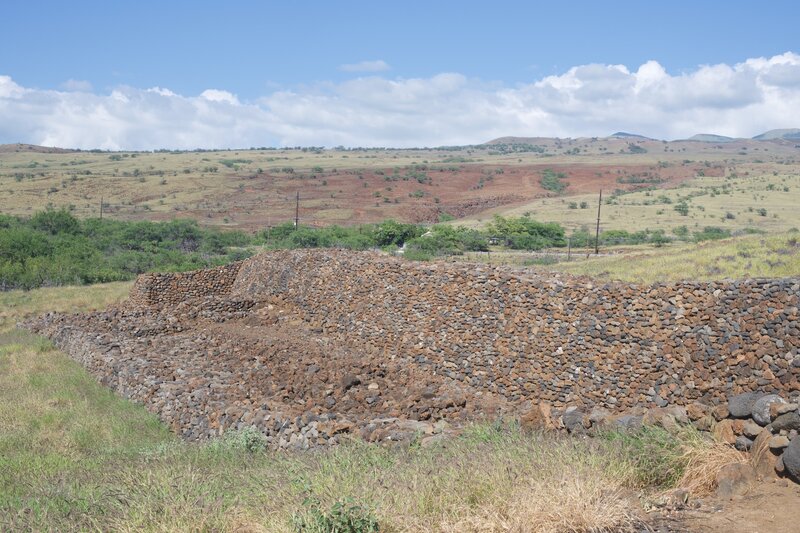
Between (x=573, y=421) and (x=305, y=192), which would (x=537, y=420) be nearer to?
(x=573, y=421)

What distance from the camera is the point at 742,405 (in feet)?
22.9

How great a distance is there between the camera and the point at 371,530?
5066 millimetres

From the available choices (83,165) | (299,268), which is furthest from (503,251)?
(83,165)

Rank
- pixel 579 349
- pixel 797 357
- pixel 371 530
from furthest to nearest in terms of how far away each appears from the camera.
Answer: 1. pixel 579 349
2. pixel 797 357
3. pixel 371 530

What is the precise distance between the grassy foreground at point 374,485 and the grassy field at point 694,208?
4337 cm

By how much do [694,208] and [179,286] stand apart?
48.3 meters

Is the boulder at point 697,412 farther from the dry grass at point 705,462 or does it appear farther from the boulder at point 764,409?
the dry grass at point 705,462

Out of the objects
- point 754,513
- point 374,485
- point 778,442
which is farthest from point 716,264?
point 374,485

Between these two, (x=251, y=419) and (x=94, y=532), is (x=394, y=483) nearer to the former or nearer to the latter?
(x=94, y=532)

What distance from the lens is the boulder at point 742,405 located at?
6914mm

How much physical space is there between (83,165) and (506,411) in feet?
396

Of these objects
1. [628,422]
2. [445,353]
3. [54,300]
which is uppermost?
[628,422]

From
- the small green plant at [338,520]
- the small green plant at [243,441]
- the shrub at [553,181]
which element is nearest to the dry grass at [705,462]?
the small green plant at [338,520]

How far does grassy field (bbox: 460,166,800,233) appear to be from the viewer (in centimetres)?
5072
